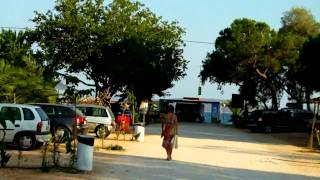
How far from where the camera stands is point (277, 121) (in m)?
42.8

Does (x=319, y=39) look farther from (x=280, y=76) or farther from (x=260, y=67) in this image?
(x=280, y=76)

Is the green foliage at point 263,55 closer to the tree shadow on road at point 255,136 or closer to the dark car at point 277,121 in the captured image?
the dark car at point 277,121

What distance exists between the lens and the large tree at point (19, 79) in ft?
91.3

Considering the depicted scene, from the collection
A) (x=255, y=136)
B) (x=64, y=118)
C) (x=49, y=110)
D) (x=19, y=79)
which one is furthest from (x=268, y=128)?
(x=49, y=110)

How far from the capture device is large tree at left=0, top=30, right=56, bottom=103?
27.8 metres

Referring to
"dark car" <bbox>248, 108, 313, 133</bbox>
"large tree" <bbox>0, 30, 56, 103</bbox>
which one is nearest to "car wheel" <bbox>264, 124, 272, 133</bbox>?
"dark car" <bbox>248, 108, 313, 133</bbox>

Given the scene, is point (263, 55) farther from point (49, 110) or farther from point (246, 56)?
point (49, 110)

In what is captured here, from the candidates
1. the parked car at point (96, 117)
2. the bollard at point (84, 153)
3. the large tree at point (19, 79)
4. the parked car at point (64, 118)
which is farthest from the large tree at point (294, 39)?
the bollard at point (84, 153)

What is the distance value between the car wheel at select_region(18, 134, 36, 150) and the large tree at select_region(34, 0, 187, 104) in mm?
30365

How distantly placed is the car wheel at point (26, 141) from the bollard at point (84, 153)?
572 centimetres

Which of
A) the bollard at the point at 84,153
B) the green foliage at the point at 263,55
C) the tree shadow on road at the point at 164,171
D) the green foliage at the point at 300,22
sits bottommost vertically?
the tree shadow on road at the point at 164,171

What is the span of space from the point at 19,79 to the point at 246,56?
3138 cm

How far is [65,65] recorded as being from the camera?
179ft

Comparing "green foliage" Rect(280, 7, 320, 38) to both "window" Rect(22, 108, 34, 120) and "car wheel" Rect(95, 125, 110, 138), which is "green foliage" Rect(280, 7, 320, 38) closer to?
"car wheel" Rect(95, 125, 110, 138)
